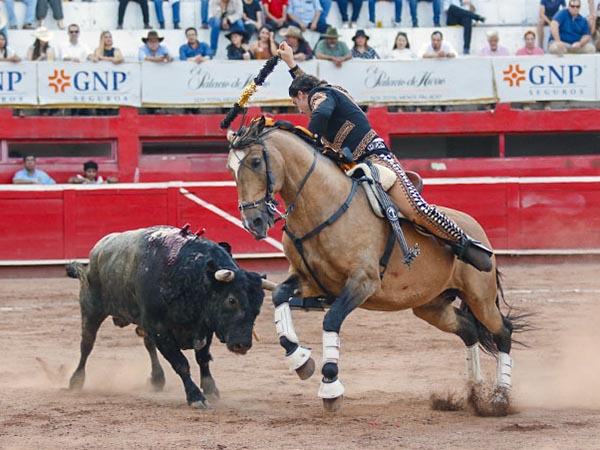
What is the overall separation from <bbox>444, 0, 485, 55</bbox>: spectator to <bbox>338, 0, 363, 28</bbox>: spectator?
133 centimetres

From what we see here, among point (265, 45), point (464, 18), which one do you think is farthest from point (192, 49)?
point (464, 18)

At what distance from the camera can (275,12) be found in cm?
1672

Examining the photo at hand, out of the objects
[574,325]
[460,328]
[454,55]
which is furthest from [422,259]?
[454,55]

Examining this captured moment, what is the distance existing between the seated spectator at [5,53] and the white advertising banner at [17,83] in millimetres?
→ 84

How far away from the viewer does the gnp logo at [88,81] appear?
1583cm

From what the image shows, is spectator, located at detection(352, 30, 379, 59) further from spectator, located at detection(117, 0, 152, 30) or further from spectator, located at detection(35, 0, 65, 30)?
spectator, located at detection(35, 0, 65, 30)

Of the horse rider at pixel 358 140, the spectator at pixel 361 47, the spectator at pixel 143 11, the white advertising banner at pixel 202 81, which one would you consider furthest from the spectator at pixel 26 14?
the horse rider at pixel 358 140

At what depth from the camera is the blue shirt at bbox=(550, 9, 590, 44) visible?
16.9m

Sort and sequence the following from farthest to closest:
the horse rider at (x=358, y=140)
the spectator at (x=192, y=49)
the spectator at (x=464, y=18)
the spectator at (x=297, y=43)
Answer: the spectator at (x=464, y=18) → the spectator at (x=192, y=49) → the spectator at (x=297, y=43) → the horse rider at (x=358, y=140)

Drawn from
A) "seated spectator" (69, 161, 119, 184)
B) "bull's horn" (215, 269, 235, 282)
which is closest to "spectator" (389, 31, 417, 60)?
"seated spectator" (69, 161, 119, 184)

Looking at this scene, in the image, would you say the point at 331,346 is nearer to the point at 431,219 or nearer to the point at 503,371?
the point at 431,219

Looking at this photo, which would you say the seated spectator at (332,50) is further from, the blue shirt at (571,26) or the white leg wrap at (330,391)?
the white leg wrap at (330,391)

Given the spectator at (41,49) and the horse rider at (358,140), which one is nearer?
the horse rider at (358,140)

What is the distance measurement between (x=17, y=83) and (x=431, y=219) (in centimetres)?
1013
